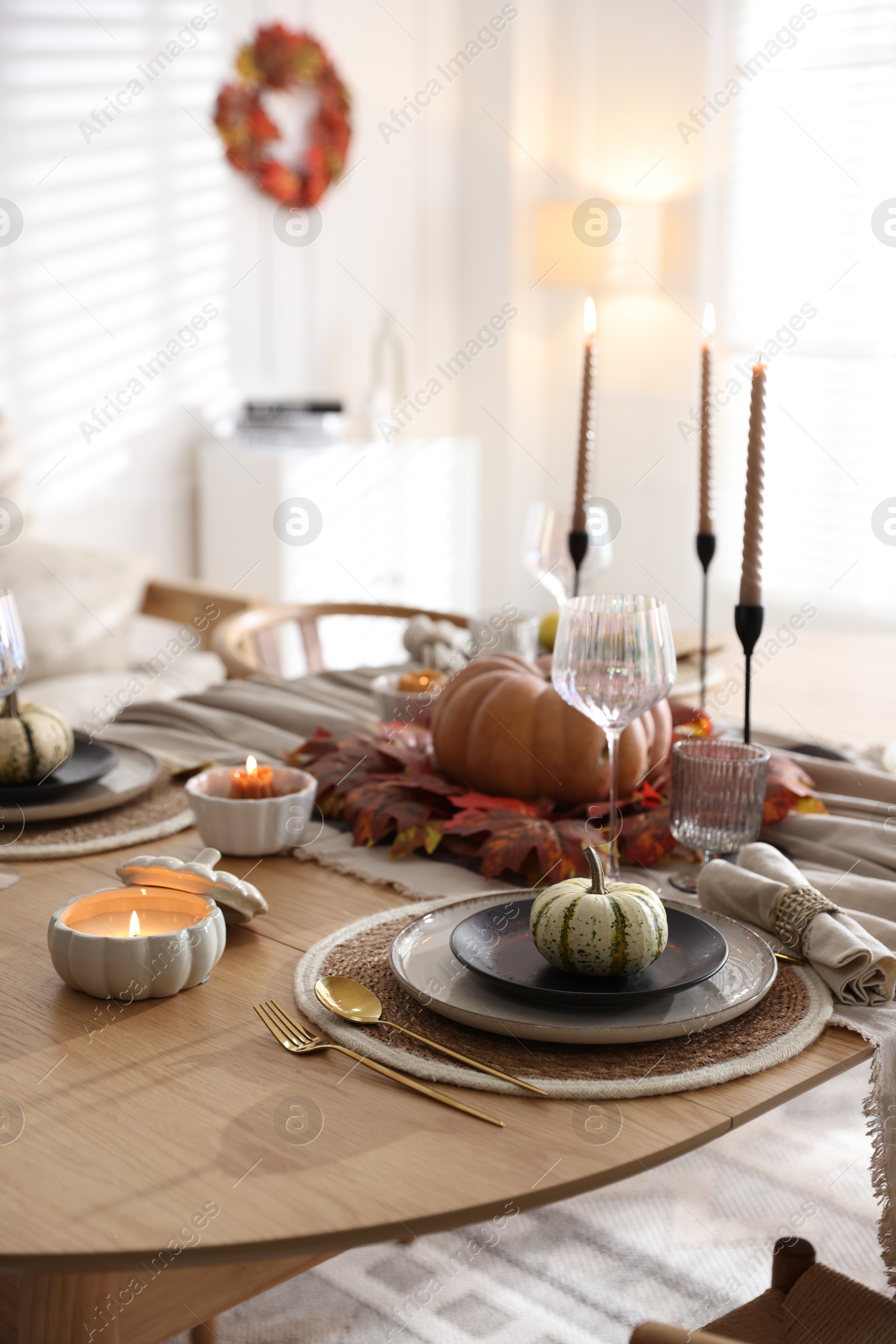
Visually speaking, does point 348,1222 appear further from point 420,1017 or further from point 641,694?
point 641,694

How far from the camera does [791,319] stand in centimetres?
435

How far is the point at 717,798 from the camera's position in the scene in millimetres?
1027

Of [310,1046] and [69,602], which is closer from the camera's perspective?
[310,1046]

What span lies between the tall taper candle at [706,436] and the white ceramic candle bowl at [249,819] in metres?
0.50

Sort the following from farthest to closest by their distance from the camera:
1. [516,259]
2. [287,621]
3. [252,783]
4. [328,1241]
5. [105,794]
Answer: [516,259], [287,621], [105,794], [252,783], [328,1241]

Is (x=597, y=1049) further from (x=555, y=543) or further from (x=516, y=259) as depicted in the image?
(x=516, y=259)

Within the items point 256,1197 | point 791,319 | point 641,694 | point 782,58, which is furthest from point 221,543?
point 256,1197

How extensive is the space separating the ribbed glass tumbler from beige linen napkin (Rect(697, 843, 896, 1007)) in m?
0.02

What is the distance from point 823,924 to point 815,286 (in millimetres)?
3801

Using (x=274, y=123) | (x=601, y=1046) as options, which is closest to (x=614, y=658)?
(x=601, y=1046)

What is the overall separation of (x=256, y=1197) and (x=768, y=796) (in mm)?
689

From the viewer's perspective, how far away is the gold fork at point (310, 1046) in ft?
2.36

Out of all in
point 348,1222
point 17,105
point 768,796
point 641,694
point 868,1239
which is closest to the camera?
point 348,1222

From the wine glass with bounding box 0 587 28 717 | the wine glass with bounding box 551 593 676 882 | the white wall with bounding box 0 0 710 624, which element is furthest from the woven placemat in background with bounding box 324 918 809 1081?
the white wall with bounding box 0 0 710 624
